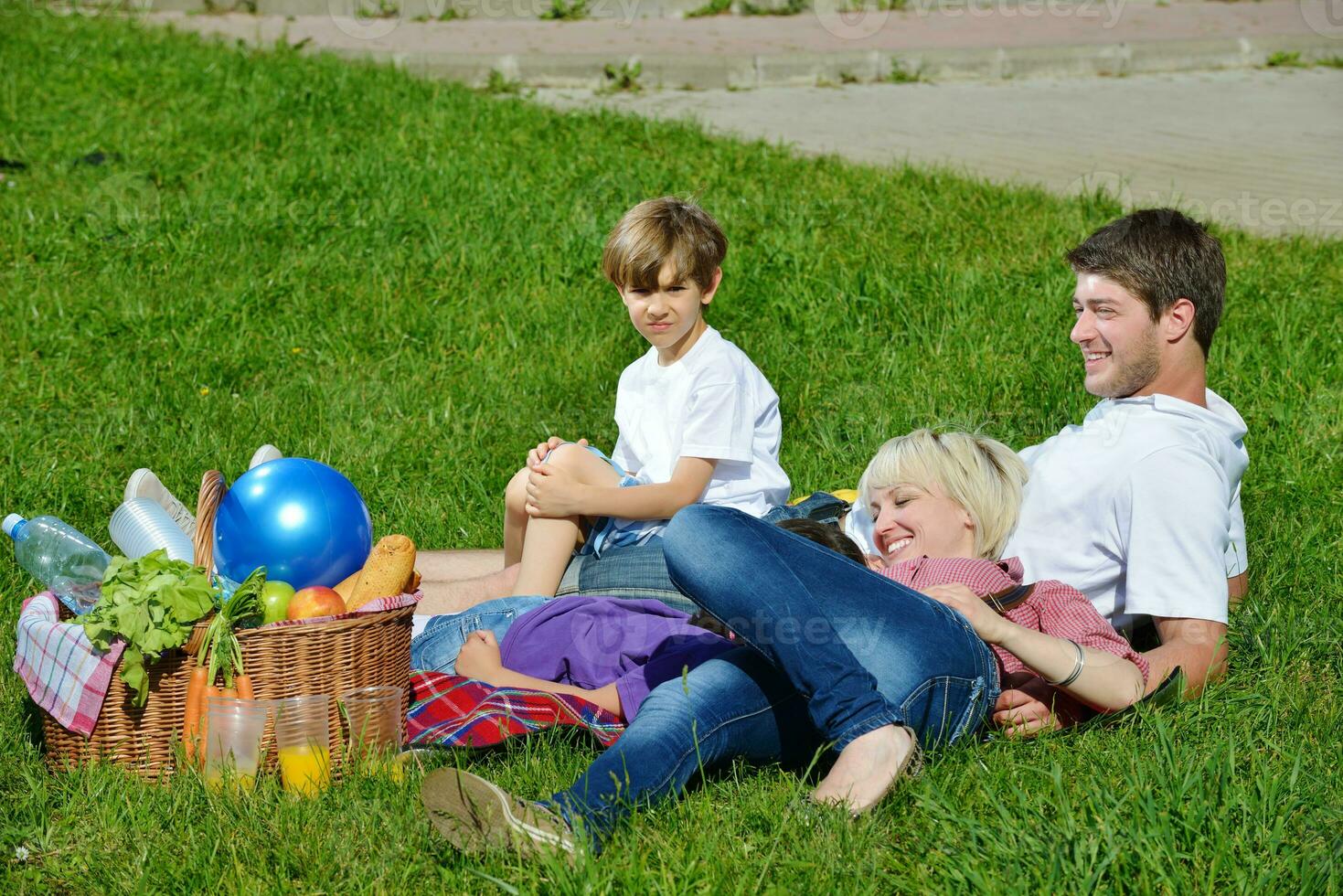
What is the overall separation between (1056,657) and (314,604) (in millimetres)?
1735

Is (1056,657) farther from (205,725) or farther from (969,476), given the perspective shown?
(205,725)

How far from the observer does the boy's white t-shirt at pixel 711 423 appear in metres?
4.00

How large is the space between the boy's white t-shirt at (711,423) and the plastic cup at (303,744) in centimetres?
133

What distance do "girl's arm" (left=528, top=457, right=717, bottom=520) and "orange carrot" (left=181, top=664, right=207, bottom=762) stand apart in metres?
Answer: 1.19

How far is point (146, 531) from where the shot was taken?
3.84 m

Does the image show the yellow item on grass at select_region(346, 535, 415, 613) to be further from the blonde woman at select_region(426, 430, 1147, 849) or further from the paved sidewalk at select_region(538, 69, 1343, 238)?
the paved sidewalk at select_region(538, 69, 1343, 238)

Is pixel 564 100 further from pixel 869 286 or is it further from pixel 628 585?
pixel 628 585

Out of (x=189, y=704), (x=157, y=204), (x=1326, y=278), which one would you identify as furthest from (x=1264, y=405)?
(x=157, y=204)

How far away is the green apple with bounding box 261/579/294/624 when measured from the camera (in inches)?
131

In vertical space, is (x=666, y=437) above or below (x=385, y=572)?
above

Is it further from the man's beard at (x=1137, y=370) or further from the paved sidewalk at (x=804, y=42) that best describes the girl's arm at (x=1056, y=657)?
the paved sidewalk at (x=804, y=42)

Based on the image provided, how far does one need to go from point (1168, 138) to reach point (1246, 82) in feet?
9.50

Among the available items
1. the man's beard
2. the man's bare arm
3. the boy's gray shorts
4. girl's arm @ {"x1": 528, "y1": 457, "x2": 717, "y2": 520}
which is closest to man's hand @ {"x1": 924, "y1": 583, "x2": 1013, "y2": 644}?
the man's bare arm

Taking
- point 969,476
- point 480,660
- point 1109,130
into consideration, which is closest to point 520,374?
point 480,660
